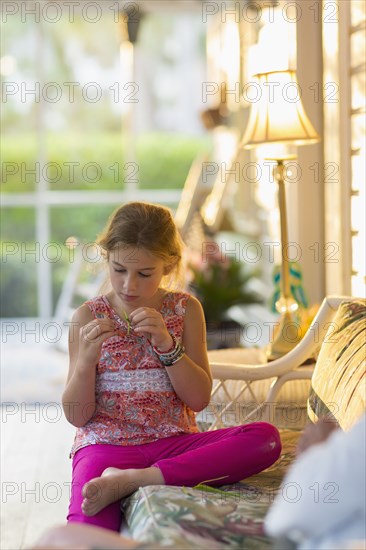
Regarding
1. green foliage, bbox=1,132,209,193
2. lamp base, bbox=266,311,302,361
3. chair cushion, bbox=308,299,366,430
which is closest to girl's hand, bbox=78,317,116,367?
chair cushion, bbox=308,299,366,430

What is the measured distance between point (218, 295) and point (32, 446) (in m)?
1.52

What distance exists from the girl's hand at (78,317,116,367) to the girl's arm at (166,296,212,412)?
0.65 feet

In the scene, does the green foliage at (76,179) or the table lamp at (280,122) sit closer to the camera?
the table lamp at (280,122)

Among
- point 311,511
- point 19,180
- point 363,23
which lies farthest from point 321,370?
point 19,180

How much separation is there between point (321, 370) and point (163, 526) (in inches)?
29.1

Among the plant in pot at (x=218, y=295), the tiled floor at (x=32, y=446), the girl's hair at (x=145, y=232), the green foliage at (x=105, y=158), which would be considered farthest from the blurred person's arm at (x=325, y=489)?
the green foliage at (x=105, y=158)

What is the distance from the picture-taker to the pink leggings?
7.48 ft

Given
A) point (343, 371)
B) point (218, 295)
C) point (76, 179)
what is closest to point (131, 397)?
point (343, 371)

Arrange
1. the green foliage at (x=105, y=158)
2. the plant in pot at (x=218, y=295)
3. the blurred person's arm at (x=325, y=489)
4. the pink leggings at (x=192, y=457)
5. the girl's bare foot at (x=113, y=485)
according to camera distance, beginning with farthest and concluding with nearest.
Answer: the green foliage at (x=105, y=158), the plant in pot at (x=218, y=295), the pink leggings at (x=192, y=457), the girl's bare foot at (x=113, y=485), the blurred person's arm at (x=325, y=489)

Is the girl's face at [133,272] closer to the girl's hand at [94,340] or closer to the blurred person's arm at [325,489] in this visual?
the girl's hand at [94,340]

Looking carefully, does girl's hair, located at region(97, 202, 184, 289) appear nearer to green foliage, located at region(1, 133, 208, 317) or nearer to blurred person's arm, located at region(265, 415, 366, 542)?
blurred person's arm, located at region(265, 415, 366, 542)

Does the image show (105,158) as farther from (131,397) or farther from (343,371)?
(343,371)

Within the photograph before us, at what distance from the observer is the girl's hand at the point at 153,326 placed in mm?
2461

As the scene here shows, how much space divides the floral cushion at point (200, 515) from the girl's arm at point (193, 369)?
311mm
